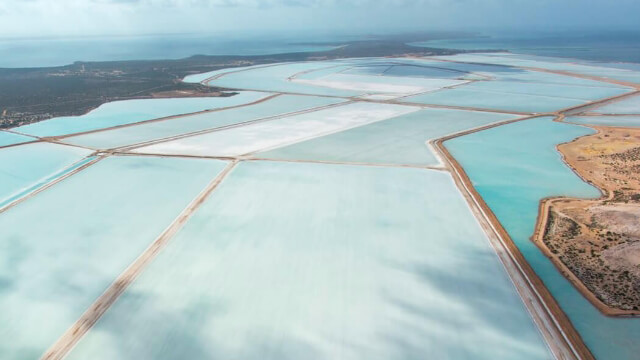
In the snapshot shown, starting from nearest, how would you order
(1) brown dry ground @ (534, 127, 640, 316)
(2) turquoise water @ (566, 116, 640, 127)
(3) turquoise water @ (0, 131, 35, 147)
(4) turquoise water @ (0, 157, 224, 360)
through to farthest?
(4) turquoise water @ (0, 157, 224, 360)
(1) brown dry ground @ (534, 127, 640, 316)
(3) turquoise water @ (0, 131, 35, 147)
(2) turquoise water @ (566, 116, 640, 127)

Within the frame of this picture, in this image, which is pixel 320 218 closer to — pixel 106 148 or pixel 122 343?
pixel 122 343

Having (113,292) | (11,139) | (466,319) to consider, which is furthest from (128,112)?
(466,319)

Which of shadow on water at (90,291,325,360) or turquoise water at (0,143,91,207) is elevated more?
turquoise water at (0,143,91,207)

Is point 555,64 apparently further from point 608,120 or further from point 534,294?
point 534,294

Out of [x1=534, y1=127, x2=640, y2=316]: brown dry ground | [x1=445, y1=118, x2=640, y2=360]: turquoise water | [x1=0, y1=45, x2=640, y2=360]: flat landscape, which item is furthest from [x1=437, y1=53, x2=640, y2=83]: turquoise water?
[x1=534, y1=127, x2=640, y2=316]: brown dry ground

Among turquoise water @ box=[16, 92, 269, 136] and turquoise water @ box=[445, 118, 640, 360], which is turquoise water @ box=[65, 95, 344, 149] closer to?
turquoise water @ box=[16, 92, 269, 136]

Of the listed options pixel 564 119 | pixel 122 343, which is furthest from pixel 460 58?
pixel 122 343
